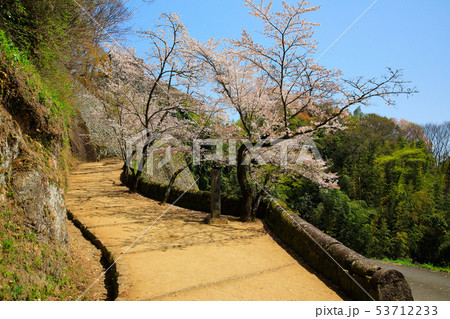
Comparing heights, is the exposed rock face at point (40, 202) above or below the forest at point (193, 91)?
below

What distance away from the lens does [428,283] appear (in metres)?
13.5

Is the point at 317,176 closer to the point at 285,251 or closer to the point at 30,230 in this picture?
the point at 285,251

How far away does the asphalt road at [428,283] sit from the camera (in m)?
11.6

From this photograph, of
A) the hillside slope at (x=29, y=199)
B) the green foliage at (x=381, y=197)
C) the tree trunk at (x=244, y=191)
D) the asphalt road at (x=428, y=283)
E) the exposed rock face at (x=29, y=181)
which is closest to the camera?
the hillside slope at (x=29, y=199)

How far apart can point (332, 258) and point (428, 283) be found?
1215 cm

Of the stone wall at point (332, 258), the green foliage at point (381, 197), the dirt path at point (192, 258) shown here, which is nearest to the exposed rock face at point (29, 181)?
the dirt path at point (192, 258)

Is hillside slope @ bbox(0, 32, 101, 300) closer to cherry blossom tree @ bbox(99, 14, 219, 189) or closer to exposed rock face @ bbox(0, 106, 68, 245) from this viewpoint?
exposed rock face @ bbox(0, 106, 68, 245)

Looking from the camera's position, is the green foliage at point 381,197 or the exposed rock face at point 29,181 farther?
the green foliage at point 381,197

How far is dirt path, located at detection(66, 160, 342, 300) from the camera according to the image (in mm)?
4105

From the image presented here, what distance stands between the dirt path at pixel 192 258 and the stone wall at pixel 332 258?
9.7 inches

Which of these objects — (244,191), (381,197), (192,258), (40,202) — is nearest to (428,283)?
(244,191)

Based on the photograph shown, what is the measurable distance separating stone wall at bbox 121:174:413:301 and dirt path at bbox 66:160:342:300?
0.81 ft

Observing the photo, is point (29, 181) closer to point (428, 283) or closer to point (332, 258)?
point (332, 258)

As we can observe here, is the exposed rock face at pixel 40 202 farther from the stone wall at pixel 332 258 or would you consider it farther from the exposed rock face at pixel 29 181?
the stone wall at pixel 332 258
